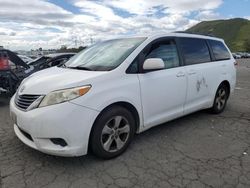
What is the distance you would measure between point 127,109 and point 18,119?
146cm

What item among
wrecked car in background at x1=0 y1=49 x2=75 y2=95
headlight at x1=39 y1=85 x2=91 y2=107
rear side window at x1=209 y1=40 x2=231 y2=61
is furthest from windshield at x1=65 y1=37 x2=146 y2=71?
wrecked car in background at x1=0 y1=49 x2=75 y2=95

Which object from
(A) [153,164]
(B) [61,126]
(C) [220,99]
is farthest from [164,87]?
(C) [220,99]

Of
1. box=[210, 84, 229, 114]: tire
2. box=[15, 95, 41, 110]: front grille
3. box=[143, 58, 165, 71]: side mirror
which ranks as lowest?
box=[210, 84, 229, 114]: tire

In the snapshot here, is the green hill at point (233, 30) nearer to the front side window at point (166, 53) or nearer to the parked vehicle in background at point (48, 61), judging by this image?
the parked vehicle in background at point (48, 61)

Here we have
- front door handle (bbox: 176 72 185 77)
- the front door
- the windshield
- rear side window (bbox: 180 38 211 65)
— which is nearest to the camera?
the windshield

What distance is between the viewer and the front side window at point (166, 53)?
4.12m

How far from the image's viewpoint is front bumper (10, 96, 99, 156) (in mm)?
3033

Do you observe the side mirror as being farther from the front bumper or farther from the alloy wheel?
the front bumper

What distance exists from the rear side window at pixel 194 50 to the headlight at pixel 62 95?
2.27 m

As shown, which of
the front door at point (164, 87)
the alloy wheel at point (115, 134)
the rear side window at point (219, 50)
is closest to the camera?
the alloy wheel at point (115, 134)

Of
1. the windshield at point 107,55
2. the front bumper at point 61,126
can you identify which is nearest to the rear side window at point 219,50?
the windshield at point 107,55

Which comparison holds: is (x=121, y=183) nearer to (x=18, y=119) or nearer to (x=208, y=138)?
(x=18, y=119)

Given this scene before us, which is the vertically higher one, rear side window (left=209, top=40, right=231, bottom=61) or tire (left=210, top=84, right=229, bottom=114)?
rear side window (left=209, top=40, right=231, bottom=61)

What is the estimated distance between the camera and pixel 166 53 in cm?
432
